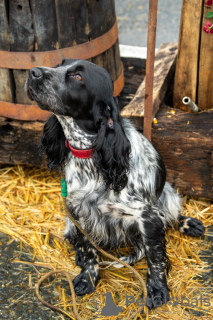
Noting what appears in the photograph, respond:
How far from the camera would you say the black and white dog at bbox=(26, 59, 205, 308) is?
2742mm

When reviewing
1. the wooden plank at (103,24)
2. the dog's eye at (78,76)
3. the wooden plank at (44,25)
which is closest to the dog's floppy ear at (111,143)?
the dog's eye at (78,76)

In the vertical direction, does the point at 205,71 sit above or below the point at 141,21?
above

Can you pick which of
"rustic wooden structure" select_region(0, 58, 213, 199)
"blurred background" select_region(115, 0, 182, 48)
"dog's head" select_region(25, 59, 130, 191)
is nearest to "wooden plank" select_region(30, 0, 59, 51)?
"rustic wooden structure" select_region(0, 58, 213, 199)

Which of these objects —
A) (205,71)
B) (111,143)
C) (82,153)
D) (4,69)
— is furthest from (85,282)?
(205,71)

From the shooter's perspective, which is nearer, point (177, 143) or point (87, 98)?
point (87, 98)


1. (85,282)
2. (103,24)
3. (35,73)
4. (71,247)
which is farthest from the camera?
(103,24)

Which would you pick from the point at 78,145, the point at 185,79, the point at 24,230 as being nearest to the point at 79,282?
the point at 24,230

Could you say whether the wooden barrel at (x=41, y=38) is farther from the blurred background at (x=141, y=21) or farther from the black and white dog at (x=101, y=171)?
the blurred background at (x=141, y=21)

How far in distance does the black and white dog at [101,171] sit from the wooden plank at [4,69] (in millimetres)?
902

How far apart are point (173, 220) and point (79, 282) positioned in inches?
37.1

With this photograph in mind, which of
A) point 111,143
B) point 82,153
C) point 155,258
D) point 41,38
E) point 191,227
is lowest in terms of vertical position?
point 191,227

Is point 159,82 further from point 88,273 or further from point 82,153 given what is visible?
point 88,273

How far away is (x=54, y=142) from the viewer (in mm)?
3139

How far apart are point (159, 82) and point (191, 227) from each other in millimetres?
1339
